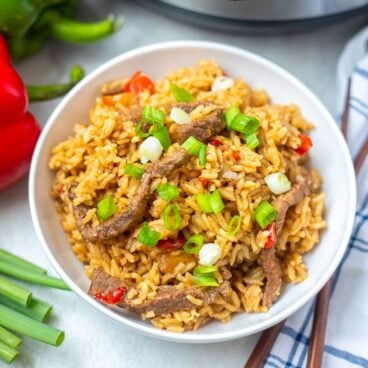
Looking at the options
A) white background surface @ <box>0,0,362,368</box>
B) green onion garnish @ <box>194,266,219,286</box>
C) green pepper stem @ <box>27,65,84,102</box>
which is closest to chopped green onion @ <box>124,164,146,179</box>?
green onion garnish @ <box>194,266,219,286</box>

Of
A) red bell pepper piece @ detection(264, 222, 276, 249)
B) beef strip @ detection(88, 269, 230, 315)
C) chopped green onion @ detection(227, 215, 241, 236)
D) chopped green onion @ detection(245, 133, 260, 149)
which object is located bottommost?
beef strip @ detection(88, 269, 230, 315)

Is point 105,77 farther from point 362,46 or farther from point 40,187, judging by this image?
point 362,46

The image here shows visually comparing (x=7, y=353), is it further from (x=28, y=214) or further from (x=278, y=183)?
(x=278, y=183)

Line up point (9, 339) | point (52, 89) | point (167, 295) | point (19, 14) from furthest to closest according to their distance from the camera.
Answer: point (52, 89)
point (19, 14)
point (9, 339)
point (167, 295)

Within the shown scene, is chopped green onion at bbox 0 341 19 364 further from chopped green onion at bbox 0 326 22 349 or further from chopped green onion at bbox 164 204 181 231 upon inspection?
chopped green onion at bbox 164 204 181 231

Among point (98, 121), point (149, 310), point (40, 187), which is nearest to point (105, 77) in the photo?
point (98, 121)

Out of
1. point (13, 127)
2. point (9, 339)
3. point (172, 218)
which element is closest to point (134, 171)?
point (172, 218)
